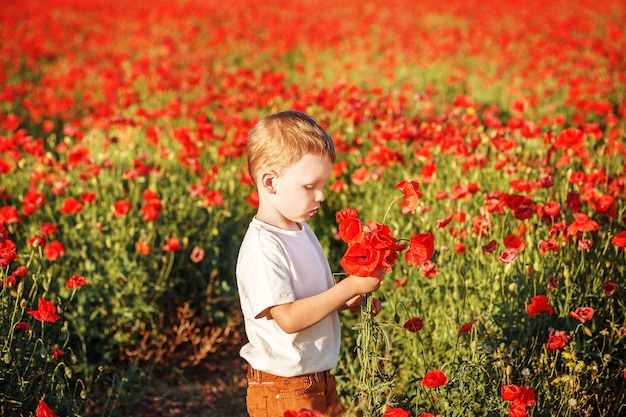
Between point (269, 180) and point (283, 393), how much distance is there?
59 cm

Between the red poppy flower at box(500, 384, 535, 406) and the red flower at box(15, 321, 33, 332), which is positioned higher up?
the red flower at box(15, 321, 33, 332)

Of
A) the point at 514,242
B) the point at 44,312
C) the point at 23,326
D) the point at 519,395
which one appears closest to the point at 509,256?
the point at 514,242

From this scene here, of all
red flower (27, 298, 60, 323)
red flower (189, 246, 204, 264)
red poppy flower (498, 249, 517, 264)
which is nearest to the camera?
red flower (27, 298, 60, 323)

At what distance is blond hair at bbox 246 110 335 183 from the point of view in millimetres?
1828

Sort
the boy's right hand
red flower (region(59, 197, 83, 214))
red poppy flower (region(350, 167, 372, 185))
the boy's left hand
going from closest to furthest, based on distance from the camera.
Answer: the boy's right hand → the boy's left hand → red flower (region(59, 197, 83, 214)) → red poppy flower (region(350, 167, 372, 185))

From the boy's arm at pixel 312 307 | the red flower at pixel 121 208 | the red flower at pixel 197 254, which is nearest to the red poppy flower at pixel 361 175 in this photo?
the red flower at pixel 197 254

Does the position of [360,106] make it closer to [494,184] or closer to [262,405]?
[494,184]

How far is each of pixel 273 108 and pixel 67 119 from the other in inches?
115

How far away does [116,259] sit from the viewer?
10.7 feet

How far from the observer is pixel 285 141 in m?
1.83

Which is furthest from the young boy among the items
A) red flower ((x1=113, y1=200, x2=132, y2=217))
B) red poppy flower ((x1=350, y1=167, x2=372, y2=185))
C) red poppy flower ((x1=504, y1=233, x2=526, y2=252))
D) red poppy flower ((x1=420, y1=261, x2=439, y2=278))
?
red poppy flower ((x1=350, y1=167, x2=372, y2=185))

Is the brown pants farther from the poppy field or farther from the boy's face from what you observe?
the boy's face

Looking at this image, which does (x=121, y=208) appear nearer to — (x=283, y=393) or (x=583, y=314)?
(x=283, y=393)

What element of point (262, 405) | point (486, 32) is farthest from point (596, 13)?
point (262, 405)
